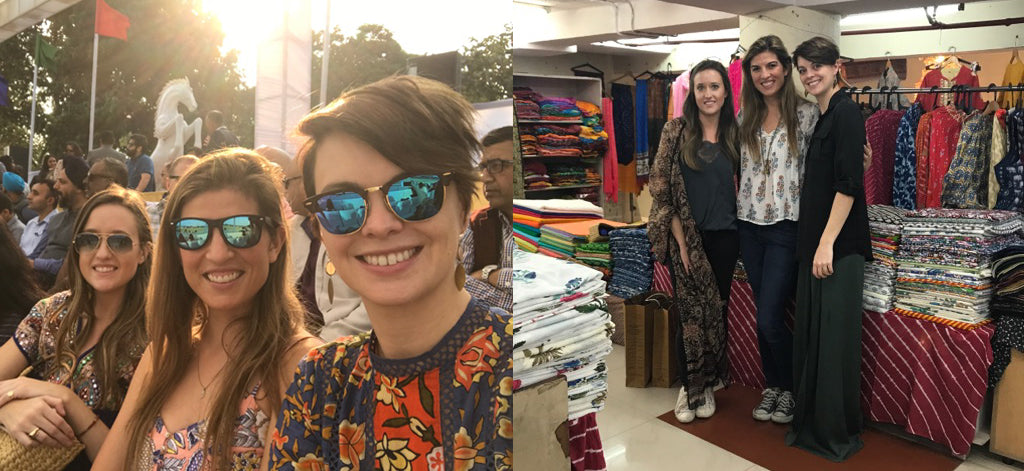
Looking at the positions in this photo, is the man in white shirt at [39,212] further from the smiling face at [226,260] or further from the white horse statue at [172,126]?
the smiling face at [226,260]

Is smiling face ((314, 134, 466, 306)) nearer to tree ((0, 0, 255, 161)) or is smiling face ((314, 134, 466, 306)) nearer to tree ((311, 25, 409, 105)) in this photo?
tree ((311, 25, 409, 105))

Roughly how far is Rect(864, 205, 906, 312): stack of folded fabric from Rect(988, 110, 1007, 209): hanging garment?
365 millimetres

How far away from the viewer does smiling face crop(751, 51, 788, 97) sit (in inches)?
87.9

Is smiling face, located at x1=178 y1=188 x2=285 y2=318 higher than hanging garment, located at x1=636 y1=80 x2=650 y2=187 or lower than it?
lower

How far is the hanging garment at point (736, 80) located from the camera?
2.23 meters

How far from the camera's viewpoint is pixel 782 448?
94.9 inches

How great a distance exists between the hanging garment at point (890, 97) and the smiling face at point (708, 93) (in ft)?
3.66

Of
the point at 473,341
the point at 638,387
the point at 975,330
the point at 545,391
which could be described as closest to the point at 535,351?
the point at 545,391

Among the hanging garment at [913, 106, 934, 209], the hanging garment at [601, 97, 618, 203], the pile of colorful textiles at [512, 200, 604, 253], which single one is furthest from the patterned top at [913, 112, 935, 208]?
the pile of colorful textiles at [512, 200, 604, 253]

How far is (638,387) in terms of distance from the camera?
7.25 feet

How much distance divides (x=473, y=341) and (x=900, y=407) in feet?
7.41

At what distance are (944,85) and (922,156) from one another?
1.11 feet

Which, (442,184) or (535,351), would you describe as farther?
(535,351)

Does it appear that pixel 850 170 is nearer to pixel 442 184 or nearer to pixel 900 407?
pixel 900 407
